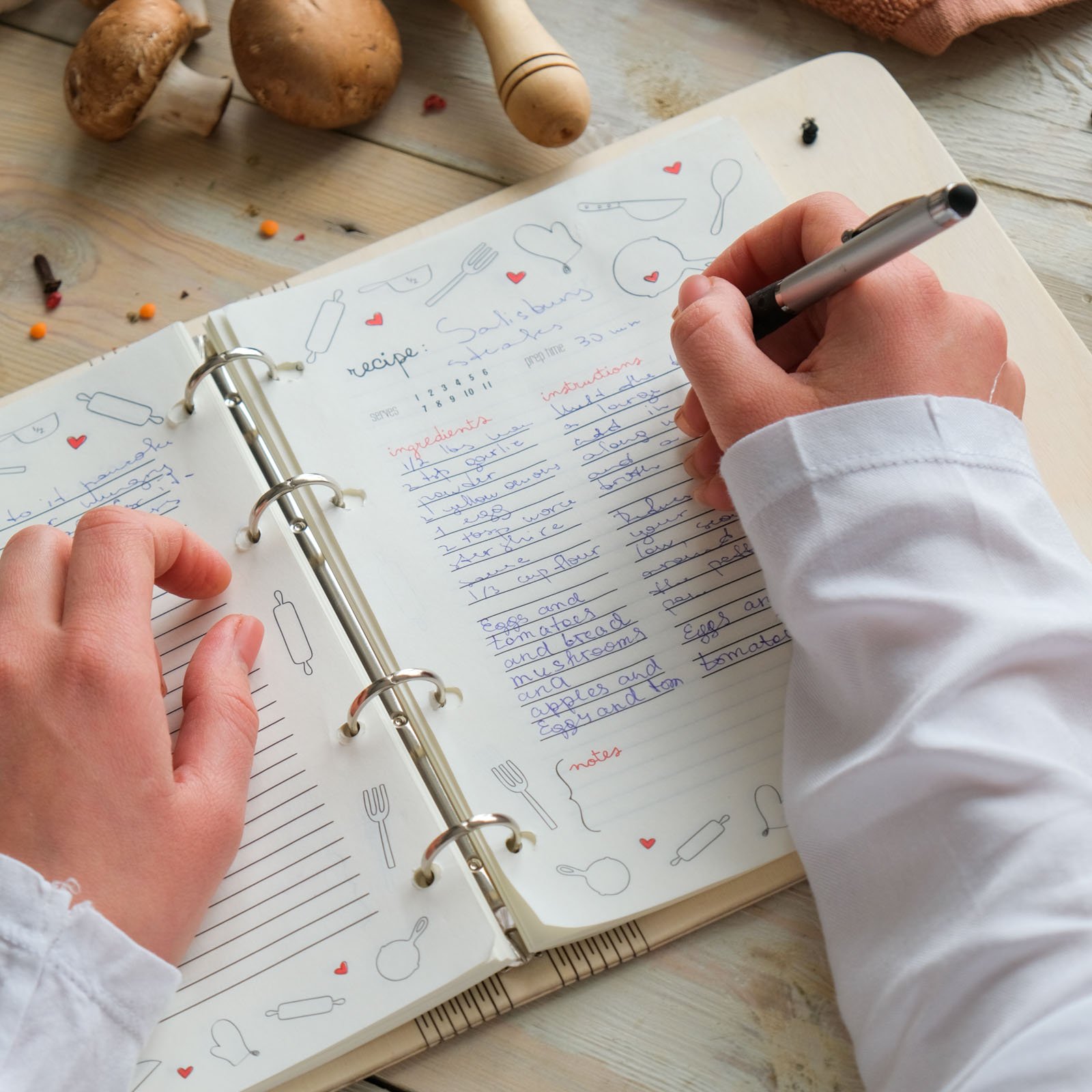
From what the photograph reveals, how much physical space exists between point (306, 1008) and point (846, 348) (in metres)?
0.40

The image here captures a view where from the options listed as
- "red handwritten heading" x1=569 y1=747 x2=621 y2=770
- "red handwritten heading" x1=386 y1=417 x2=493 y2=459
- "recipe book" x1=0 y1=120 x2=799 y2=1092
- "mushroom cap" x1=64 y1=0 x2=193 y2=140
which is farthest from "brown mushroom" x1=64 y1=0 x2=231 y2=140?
"red handwritten heading" x1=569 y1=747 x2=621 y2=770

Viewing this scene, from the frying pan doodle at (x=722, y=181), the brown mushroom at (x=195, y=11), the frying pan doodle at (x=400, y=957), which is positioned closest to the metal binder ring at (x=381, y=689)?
the frying pan doodle at (x=400, y=957)

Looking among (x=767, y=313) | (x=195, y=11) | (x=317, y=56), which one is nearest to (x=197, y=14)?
(x=195, y=11)

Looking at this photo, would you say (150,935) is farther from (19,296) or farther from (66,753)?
(19,296)

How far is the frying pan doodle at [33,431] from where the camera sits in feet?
1.97

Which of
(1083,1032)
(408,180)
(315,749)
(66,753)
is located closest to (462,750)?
(315,749)

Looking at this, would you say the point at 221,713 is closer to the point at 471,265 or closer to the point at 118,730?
the point at 118,730

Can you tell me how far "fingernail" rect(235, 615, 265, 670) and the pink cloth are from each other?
58 centimetres

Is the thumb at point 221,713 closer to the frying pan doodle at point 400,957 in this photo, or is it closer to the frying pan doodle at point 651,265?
the frying pan doodle at point 400,957

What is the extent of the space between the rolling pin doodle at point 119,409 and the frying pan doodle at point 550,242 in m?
0.25

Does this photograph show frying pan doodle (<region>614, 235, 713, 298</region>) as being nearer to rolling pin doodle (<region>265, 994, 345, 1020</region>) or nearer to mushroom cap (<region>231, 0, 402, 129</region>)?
mushroom cap (<region>231, 0, 402, 129</region>)

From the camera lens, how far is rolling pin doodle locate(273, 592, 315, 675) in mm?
540

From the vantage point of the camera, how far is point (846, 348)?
490 mm

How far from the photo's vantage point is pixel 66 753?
466mm
